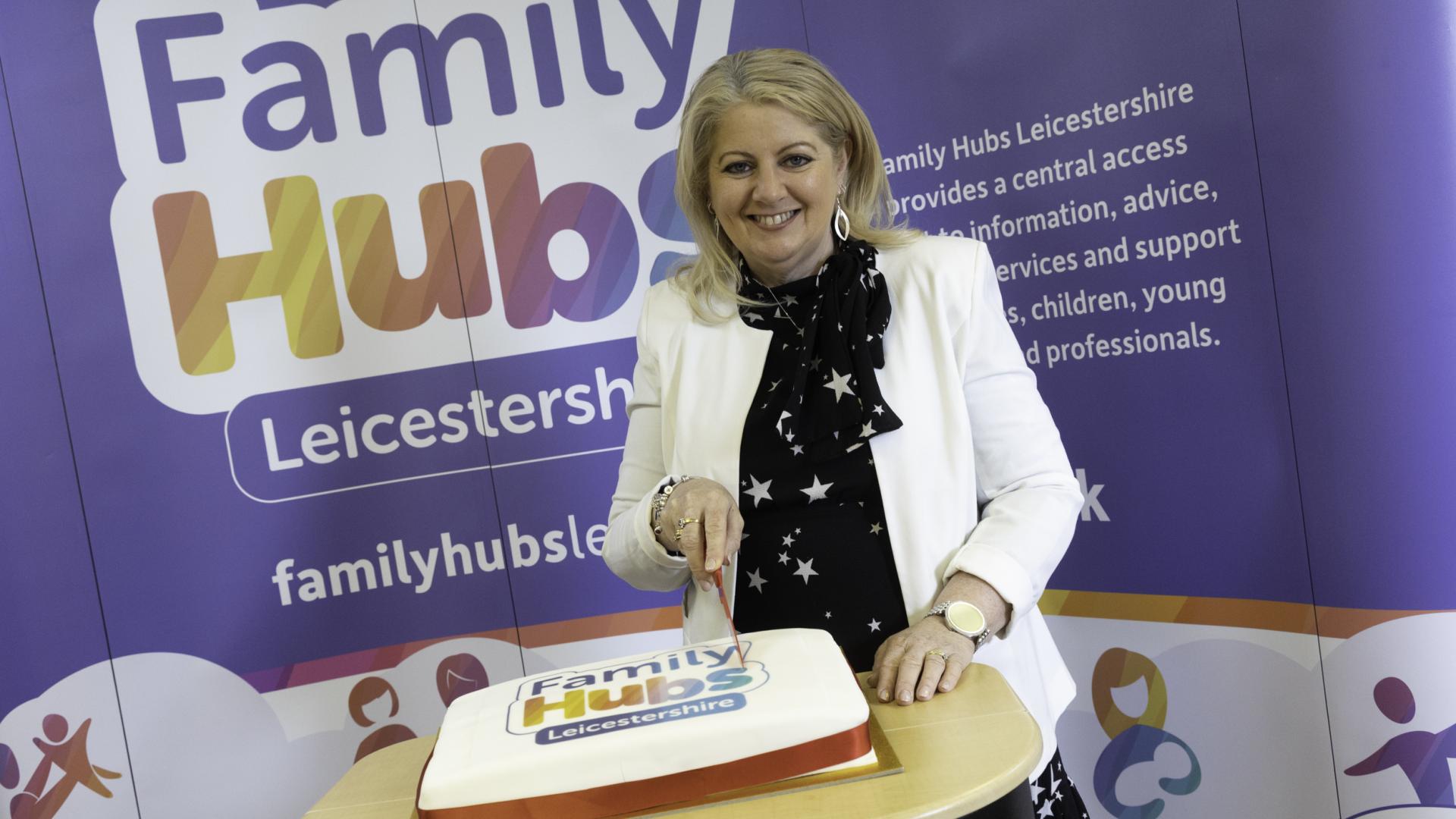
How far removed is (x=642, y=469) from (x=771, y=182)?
477 millimetres

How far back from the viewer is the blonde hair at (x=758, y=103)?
1.59 m

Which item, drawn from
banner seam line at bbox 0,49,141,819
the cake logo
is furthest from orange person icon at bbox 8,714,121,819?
the cake logo

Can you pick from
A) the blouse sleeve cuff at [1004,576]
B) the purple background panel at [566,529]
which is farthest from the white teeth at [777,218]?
the purple background panel at [566,529]

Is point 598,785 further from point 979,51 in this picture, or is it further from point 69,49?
point 69,49

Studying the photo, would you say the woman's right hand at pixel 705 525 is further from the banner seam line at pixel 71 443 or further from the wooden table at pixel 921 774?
the banner seam line at pixel 71 443

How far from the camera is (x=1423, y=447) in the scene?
2.09m

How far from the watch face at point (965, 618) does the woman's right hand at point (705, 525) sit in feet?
0.87

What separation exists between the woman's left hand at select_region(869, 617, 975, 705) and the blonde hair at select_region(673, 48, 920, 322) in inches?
23.1

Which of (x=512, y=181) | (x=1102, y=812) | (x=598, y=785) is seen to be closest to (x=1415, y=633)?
(x=1102, y=812)

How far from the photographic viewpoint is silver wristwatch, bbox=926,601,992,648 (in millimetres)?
1299

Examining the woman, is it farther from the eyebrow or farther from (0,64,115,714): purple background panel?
(0,64,115,714): purple background panel

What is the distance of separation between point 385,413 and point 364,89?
2.71 ft

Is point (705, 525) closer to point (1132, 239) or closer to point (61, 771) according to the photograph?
point (1132, 239)

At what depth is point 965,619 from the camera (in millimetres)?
1313
